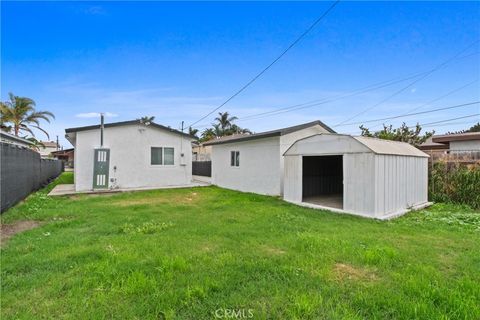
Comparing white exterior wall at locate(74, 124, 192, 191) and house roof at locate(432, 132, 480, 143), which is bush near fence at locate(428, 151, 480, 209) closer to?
house roof at locate(432, 132, 480, 143)

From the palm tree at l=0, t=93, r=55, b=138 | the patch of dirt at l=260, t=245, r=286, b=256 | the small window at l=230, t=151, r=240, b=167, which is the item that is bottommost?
the patch of dirt at l=260, t=245, r=286, b=256

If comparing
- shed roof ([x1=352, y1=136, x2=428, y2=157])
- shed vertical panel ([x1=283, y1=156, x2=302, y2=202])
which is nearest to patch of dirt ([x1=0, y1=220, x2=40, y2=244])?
shed vertical panel ([x1=283, y1=156, x2=302, y2=202])

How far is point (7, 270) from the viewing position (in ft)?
11.8

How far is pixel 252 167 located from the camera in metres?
13.0

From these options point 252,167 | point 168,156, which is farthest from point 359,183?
point 168,156

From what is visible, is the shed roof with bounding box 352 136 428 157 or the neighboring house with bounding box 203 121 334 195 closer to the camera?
the shed roof with bounding box 352 136 428 157

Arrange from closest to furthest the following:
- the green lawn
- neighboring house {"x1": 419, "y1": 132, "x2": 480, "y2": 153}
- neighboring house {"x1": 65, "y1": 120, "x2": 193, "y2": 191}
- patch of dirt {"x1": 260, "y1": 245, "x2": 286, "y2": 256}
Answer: the green lawn → patch of dirt {"x1": 260, "y1": 245, "x2": 286, "y2": 256} → neighboring house {"x1": 419, "y1": 132, "x2": 480, "y2": 153} → neighboring house {"x1": 65, "y1": 120, "x2": 193, "y2": 191}

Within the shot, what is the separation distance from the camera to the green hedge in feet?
28.7

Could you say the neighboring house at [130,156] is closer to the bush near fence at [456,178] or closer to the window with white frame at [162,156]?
the window with white frame at [162,156]

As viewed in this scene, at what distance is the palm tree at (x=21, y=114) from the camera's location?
21781mm

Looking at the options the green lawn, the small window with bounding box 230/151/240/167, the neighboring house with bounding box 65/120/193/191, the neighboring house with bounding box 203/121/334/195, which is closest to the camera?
the green lawn

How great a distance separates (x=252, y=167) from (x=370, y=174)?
254 inches

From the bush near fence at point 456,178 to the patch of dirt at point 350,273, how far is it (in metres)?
7.65

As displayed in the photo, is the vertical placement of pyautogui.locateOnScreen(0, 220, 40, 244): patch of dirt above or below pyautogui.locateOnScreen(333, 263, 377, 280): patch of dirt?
below
